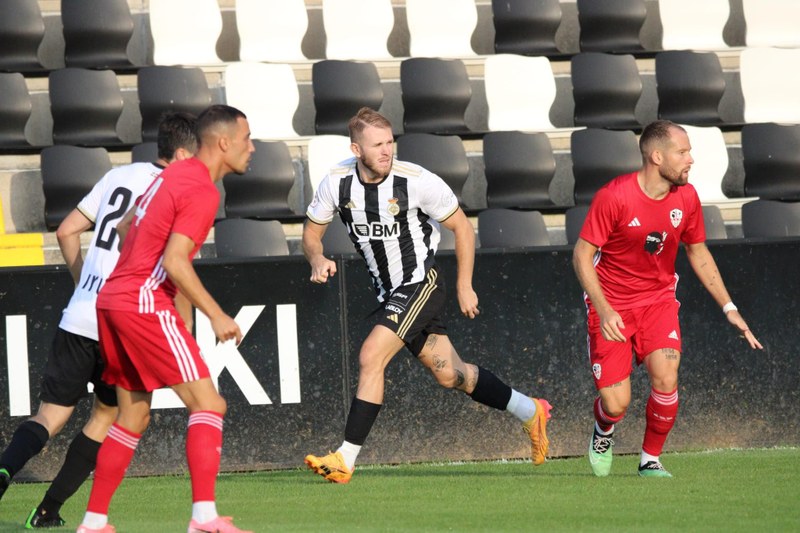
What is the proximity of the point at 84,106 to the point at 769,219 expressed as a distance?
5.61m

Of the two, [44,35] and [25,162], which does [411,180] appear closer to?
[25,162]

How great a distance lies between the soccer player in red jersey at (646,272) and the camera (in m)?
6.98

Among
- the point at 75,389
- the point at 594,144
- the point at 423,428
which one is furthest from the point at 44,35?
the point at 75,389

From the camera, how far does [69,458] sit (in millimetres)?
5789

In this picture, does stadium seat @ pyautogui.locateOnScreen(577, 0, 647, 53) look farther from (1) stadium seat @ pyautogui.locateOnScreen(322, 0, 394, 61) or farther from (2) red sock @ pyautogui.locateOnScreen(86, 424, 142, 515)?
(2) red sock @ pyautogui.locateOnScreen(86, 424, 142, 515)

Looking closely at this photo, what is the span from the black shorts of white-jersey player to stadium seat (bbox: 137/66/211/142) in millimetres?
3683

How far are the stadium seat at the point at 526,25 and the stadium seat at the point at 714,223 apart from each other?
240 centimetres

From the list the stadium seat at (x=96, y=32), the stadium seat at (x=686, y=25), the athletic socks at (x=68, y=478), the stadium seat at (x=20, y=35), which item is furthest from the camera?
the stadium seat at (x=686, y=25)

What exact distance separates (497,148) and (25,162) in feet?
12.6

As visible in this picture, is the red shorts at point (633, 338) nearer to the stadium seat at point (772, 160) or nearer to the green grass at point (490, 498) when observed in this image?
the green grass at point (490, 498)

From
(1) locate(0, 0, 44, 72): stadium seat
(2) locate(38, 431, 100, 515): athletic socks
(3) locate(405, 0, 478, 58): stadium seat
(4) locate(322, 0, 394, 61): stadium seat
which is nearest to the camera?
(2) locate(38, 431, 100, 515): athletic socks

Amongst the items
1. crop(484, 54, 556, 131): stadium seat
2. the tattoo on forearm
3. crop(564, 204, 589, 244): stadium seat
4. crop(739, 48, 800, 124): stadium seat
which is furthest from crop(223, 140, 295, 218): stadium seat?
crop(739, 48, 800, 124): stadium seat

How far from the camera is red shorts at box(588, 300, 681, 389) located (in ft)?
23.3

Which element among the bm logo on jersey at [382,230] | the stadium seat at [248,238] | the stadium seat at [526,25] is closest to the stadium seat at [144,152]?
the stadium seat at [248,238]
